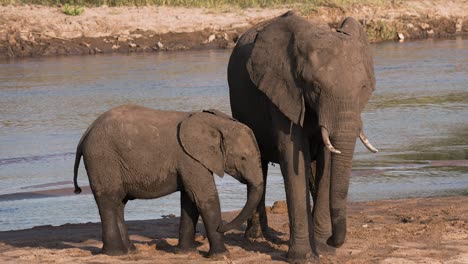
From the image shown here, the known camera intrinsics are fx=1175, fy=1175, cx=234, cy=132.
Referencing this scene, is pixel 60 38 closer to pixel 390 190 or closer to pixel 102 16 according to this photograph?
pixel 102 16

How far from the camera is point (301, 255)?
9.18 meters

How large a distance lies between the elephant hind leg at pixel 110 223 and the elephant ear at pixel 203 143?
30.9 inches

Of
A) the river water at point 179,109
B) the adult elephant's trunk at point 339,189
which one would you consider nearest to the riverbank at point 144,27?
the river water at point 179,109

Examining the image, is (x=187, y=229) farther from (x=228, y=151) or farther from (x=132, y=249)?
(x=228, y=151)

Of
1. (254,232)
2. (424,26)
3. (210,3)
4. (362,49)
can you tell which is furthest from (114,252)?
(424,26)

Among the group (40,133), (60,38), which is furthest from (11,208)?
(60,38)

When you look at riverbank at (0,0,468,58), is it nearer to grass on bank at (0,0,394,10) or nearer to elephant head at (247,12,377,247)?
grass on bank at (0,0,394,10)

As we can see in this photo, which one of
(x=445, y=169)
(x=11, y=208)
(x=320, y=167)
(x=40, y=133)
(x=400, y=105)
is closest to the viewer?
(x=320, y=167)

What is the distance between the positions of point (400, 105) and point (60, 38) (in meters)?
15.0

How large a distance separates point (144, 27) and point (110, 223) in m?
24.6

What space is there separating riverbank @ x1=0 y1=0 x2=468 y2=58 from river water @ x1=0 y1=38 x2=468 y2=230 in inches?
34.9

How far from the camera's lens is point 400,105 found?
20859 millimetres

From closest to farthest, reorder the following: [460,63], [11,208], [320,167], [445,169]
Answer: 1. [320,167]
2. [11,208]
3. [445,169]
4. [460,63]

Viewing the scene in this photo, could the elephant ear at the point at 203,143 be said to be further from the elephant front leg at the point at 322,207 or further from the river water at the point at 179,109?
the river water at the point at 179,109
